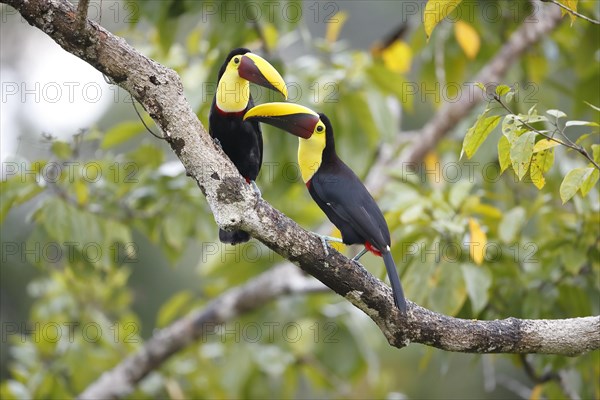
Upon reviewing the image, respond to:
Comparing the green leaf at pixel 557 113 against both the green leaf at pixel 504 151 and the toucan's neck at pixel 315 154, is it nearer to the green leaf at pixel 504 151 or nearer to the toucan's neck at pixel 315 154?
the green leaf at pixel 504 151

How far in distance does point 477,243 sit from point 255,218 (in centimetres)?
156

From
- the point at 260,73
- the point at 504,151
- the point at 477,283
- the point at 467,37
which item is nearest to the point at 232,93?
the point at 260,73

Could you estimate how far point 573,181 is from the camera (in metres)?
3.27

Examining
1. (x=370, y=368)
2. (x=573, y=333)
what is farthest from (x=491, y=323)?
(x=370, y=368)

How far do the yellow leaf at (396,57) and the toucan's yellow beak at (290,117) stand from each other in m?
3.07

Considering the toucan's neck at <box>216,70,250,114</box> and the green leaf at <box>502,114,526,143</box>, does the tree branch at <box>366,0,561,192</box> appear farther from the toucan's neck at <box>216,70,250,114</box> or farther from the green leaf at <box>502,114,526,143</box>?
the green leaf at <box>502,114,526,143</box>

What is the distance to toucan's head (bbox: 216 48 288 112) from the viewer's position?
380 centimetres

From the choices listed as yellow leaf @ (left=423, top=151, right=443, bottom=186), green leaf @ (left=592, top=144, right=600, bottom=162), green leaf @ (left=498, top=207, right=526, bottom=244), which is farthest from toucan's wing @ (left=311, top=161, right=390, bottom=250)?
yellow leaf @ (left=423, top=151, right=443, bottom=186)

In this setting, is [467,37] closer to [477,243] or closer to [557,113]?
[477,243]

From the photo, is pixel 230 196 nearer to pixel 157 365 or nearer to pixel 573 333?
pixel 573 333

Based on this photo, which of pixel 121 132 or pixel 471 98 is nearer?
pixel 121 132

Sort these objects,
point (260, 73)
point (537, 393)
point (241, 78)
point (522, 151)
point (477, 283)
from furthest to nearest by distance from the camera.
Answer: point (537, 393), point (477, 283), point (241, 78), point (260, 73), point (522, 151)

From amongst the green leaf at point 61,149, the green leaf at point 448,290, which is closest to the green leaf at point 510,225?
the green leaf at point 448,290

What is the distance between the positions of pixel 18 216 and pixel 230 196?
5.73m
